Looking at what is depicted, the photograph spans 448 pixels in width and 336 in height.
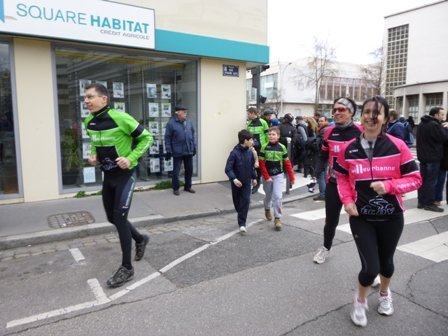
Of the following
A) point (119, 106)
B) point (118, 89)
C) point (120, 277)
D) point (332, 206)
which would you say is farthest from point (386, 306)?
point (118, 89)

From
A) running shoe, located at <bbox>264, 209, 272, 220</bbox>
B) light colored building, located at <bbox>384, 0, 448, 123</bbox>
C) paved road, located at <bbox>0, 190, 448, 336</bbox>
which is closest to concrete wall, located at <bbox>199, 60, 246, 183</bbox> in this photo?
running shoe, located at <bbox>264, 209, 272, 220</bbox>

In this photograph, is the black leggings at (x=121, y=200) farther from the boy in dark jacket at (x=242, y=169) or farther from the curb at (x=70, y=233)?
the boy in dark jacket at (x=242, y=169)

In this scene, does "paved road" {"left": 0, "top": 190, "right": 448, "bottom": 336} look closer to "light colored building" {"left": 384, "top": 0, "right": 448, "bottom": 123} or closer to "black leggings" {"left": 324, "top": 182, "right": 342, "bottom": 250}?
"black leggings" {"left": 324, "top": 182, "right": 342, "bottom": 250}

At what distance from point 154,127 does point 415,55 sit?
40.3 m

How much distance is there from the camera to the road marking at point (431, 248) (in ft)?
16.0

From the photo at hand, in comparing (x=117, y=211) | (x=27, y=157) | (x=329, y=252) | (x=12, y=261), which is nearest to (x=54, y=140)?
(x=27, y=157)

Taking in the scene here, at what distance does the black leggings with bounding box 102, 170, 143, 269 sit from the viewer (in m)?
4.05

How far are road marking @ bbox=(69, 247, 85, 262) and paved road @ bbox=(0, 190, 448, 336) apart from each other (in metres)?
0.01

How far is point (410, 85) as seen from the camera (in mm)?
38000

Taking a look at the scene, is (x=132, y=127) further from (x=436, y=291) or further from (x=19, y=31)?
(x=19, y=31)

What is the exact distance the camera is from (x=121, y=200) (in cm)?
405

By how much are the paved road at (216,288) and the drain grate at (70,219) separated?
55 cm

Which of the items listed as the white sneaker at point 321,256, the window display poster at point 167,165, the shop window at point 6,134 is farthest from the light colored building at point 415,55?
the shop window at point 6,134

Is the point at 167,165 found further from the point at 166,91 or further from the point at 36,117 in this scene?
the point at 36,117
